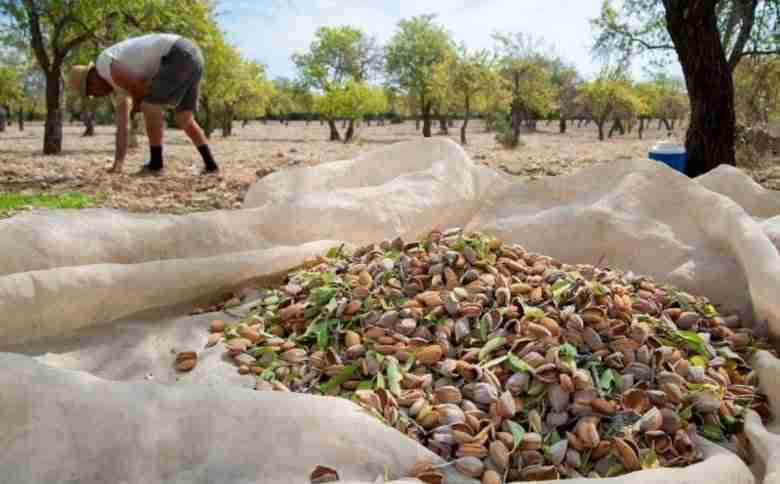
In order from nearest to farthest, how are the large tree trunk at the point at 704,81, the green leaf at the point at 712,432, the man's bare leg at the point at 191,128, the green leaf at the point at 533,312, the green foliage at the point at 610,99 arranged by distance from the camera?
the green leaf at the point at 712,432 → the green leaf at the point at 533,312 → the large tree trunk at the point at 704,81 → the man's bare leg at the point at 191,128 → the green foliage at the point at 610,99

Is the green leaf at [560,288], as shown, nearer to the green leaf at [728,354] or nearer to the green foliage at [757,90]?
the green leaf at [728,354]

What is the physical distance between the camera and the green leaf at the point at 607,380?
140 centimetres

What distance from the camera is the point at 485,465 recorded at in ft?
3.88

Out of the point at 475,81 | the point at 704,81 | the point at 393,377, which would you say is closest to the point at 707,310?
the point at 393,377

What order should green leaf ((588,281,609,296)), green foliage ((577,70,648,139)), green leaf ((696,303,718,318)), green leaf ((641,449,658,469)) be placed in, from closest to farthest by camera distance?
green leaf ((641,449,658,469)) → green leaf ((588,281,609,296)) → green leaf ((696,303,718,318)) → green foliage ((577,70,648,139))

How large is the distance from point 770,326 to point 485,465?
107cm

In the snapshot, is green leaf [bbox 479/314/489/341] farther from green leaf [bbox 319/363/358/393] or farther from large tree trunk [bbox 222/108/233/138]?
large tree trunk [bbox 222/108/233/138]

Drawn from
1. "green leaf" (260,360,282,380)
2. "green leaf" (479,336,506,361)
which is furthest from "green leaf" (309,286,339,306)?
"green leaf" (479,336,506,361)

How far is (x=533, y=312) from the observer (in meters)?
1.59

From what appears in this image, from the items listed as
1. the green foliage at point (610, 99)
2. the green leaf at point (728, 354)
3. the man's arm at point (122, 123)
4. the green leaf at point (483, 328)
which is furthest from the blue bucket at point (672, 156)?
the green foliage at point (610, 99)

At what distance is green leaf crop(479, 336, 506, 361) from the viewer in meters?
1.47

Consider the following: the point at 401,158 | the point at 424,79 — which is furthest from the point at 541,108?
the point at 401,158

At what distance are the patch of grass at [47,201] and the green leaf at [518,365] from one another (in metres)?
3.25

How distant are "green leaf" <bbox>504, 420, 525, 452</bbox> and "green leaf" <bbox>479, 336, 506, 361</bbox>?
7.9 inches
